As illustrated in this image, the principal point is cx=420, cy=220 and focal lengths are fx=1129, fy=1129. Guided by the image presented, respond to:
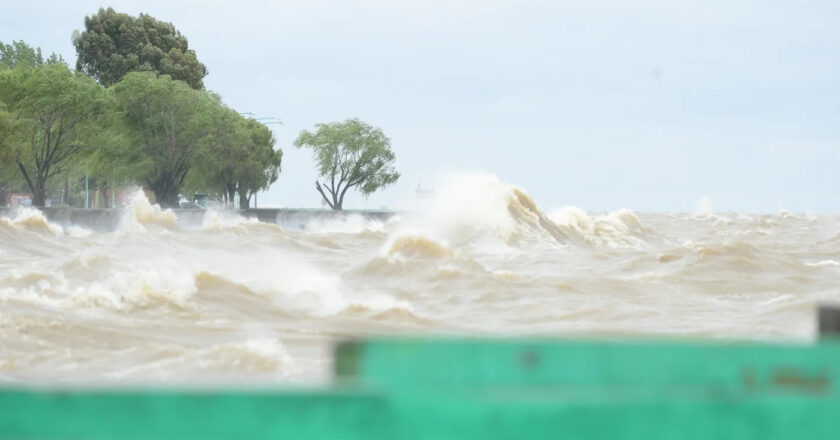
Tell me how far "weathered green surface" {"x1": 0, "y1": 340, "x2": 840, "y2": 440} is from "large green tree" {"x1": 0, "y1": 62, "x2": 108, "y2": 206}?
46138 millimetres

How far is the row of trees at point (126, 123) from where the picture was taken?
162 feet

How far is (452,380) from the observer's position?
1.92 m

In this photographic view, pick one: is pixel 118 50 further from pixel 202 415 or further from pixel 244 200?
pixel 202 415

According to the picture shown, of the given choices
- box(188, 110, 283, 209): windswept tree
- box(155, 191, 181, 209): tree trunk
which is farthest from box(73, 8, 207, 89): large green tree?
box(155, 191, 181, 209): tree trunk

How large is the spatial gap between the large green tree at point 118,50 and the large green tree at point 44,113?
1260 cm

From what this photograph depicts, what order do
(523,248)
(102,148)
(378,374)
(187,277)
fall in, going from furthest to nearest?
(102,148)
(523,248)
(187,277)
(378,374)

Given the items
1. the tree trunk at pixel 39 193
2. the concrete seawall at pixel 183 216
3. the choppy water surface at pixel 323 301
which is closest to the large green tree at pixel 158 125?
the concrete seawall at pixel 183 216

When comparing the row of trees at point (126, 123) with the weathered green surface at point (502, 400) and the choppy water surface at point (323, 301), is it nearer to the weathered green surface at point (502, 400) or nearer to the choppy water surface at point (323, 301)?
the choppy water surface at point (323, 301)

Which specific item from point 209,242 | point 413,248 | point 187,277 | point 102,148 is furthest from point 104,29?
point 187,277

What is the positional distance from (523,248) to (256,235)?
8.91 meters

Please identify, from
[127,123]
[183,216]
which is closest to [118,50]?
[127,123]

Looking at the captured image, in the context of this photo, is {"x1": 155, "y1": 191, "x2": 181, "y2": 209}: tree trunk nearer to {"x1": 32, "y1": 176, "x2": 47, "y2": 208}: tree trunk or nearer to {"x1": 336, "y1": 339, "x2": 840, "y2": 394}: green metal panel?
{"x1": 32, "y1": 176, "x2": 47, "y2": 208}: tree trunk

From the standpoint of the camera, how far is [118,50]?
66188 mm

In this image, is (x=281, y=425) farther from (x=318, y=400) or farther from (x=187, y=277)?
(x=187, y=277)
